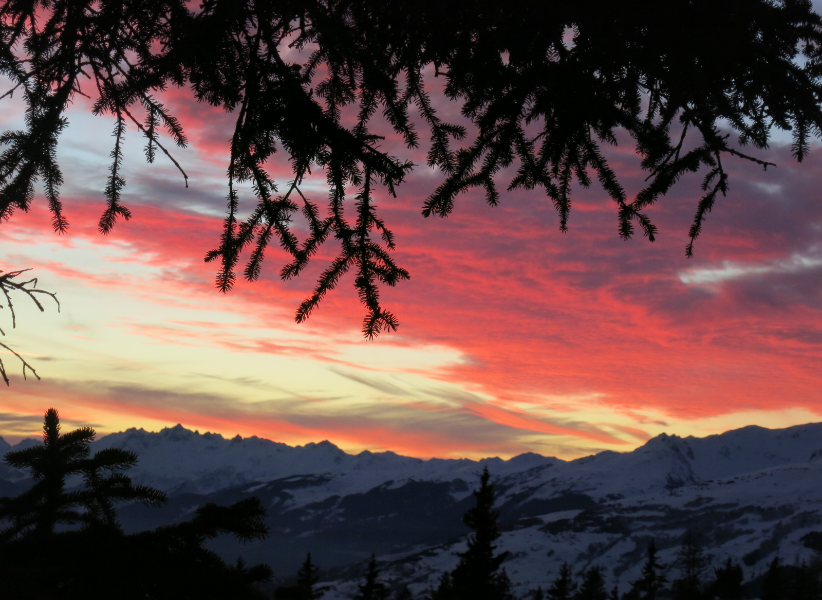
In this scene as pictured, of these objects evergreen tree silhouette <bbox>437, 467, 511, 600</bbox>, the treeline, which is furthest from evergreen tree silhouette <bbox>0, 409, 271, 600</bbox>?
evergreen tree silhouette <bbox>437, 467, 511, 600</bbox>

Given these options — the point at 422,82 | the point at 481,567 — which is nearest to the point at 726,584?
the point at 481,567

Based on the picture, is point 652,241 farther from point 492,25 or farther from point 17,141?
point 17,141

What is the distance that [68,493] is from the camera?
513 cm

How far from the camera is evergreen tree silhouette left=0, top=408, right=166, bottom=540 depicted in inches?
197

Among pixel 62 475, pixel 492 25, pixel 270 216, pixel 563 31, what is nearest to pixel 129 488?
pixel 62 475

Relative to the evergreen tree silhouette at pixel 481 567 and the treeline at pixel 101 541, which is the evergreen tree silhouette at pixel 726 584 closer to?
the evergreen tree silhouette at pixel 481 567

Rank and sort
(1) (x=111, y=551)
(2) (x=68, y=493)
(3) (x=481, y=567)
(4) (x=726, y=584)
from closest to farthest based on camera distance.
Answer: (1) (x=111, y=551)
(2) (x=68, y=493)
(4) (x=726, y=584)
(3) (x=481, y=567)

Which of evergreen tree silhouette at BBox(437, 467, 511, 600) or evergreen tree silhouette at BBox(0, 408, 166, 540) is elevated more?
evergreen tree silhouette at BBox(0, 408, 166, 540)

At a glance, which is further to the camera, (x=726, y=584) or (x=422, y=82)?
(x=726, y=584)

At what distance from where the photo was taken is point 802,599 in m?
69.4

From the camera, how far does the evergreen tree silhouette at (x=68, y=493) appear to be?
197 inches

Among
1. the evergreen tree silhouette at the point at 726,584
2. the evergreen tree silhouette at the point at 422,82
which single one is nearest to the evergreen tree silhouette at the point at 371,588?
the evergreen tree silhouette at the point at 726,584

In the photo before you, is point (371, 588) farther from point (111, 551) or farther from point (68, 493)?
point (111, 551)

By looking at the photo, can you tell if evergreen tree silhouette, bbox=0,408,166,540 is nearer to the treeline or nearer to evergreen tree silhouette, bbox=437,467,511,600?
the treeline
